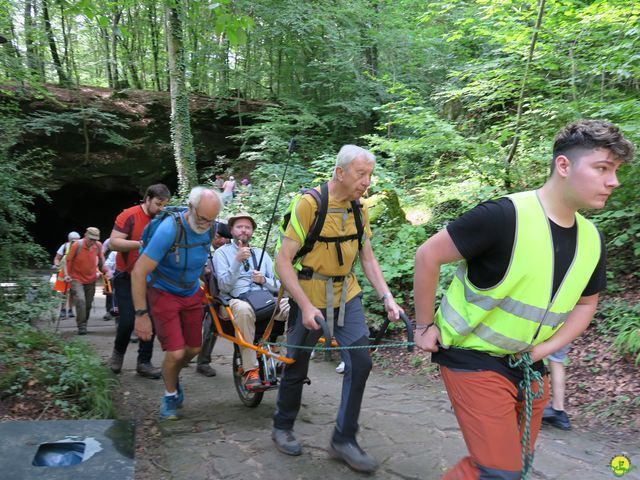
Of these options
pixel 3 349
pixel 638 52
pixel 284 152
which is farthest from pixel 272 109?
pixel 3 349

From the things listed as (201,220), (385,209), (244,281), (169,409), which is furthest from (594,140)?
(385,209)

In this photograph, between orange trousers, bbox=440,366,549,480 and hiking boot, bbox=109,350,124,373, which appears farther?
hiking boot, bbox=109,350,124,373

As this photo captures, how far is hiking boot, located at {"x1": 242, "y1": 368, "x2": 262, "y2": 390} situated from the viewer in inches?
179

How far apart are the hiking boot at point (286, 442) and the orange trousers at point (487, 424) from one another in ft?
6.28

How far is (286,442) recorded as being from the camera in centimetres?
383

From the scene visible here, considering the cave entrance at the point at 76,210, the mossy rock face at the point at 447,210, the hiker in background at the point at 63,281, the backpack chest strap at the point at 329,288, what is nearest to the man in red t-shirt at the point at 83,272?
the hiker in background at the point at 63,281

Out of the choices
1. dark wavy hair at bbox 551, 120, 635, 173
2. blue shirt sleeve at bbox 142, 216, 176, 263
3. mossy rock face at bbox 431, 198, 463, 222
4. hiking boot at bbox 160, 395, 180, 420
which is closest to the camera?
dark wavy hair at bbox 551, 120, 635, 173

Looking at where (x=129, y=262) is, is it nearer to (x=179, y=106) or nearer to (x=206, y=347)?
(x=206, y=347)

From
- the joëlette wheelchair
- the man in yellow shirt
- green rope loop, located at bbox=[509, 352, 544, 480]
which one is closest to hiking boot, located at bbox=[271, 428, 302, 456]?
the man in yellow shirt

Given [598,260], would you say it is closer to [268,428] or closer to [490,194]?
[268,428]

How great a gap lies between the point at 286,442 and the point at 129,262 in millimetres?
3080

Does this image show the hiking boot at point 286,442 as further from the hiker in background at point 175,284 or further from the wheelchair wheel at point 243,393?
the hiker in background at point 175,284

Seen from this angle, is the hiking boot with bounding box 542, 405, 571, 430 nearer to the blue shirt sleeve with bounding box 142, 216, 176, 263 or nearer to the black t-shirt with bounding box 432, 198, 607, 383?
the black t-shirt with bounding box 432, 198, 607, 383

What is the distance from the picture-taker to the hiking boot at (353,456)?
3.48 m
